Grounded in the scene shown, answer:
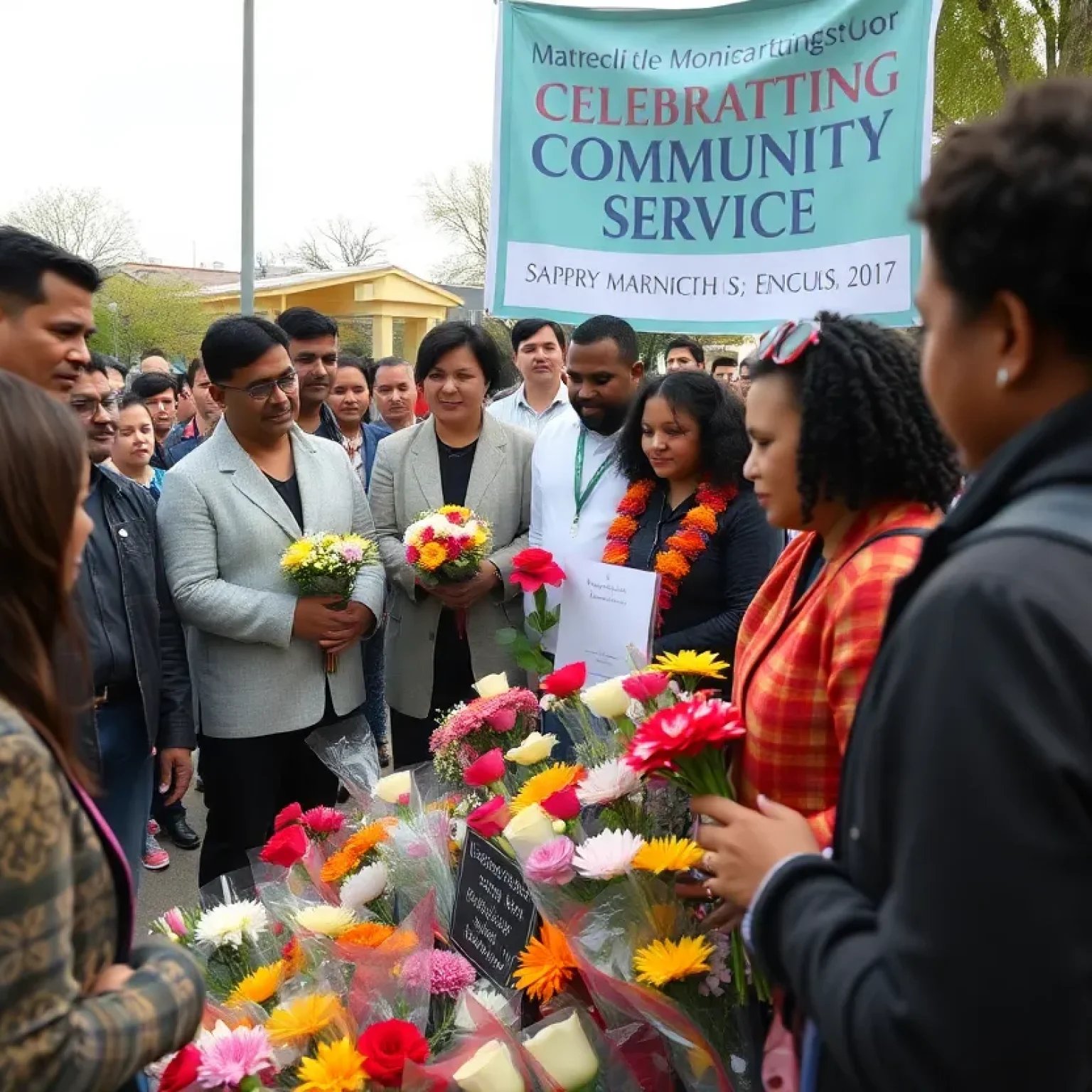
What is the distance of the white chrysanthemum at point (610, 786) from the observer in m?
1.62

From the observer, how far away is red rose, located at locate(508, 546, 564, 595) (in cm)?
278

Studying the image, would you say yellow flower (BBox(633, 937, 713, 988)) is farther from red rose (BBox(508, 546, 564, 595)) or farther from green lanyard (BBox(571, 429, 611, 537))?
green lanyard (BBox(571, 429, 611, 537))

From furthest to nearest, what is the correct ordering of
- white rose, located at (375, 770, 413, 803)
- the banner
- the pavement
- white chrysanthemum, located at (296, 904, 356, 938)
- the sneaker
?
the sneaker < the pavement < the banner < white rose, located at (375, 770, 413, 803) < white chrysanthemum, located at (296, 904, 356, 938)

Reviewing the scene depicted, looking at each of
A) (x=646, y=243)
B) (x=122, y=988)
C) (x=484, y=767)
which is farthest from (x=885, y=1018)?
(x=646, y=243)

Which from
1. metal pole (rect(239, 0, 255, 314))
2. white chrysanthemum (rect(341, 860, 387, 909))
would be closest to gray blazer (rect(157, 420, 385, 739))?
white chrysanthemum (rect(341, 860, 387, 909))

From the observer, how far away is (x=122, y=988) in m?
1.12

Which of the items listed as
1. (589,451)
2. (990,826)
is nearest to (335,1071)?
(990,826)

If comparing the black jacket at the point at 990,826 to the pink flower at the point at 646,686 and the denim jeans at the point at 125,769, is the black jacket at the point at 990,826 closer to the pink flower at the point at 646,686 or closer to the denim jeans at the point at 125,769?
the pink flower at the point at 646,686

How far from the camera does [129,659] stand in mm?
2801

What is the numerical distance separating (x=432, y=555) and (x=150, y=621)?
842 mm

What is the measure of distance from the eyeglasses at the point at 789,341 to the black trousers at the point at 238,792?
2012mm

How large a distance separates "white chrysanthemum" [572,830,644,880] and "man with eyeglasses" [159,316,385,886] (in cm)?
165

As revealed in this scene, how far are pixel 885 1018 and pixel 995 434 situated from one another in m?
0.50

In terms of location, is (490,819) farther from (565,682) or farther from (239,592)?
(239,592)
